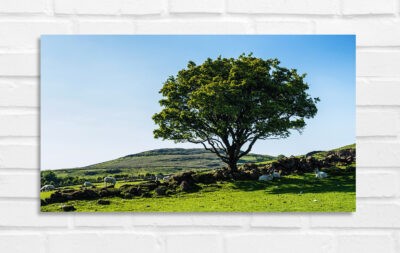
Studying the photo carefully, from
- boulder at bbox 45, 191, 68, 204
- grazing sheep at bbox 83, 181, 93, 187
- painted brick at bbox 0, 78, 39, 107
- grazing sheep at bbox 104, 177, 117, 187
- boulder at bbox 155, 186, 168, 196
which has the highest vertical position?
painted brick at bbox 0, 78, 39, 107

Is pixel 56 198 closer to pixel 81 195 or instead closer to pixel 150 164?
pixel 81 195

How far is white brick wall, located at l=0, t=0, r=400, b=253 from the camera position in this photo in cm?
249

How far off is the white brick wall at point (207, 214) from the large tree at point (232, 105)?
0.78 ft

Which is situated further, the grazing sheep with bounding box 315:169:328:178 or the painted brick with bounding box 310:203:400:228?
the grazing sheep with bounding box 315:169:328:178

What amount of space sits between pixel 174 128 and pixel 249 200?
609 mm

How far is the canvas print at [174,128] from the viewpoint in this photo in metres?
2.53
